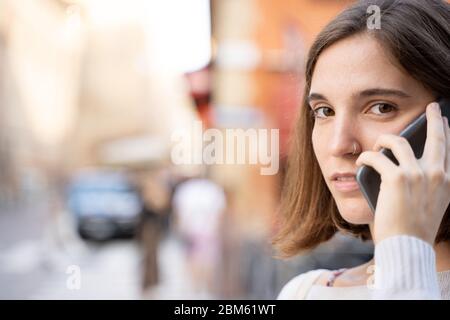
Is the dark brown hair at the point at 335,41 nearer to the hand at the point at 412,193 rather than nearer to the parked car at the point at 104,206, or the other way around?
the hand at the point at 412,193

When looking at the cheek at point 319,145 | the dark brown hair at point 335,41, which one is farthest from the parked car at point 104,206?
the cheek at point 319,145

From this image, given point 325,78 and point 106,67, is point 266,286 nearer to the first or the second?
point 325,78

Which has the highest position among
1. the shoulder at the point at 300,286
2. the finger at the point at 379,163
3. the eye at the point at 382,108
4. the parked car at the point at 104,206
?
the parked car at the point at 104,206

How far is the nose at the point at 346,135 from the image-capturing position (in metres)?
0.89

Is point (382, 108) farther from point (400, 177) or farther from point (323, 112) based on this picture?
point (400, 177)

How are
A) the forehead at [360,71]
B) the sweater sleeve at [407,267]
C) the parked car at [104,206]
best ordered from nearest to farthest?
1. the sweater sleeve at [407,267]
2. the forehead at [360,71]
3. the parked car at [104,206]

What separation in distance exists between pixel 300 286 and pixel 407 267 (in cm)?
45

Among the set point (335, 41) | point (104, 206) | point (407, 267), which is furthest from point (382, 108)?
point (104, 206)

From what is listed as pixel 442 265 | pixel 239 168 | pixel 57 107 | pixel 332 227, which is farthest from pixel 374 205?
pixel 57 107

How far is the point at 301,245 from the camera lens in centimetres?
116

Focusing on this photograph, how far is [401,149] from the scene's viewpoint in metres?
0.74

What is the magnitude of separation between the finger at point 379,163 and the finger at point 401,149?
0.04 ft

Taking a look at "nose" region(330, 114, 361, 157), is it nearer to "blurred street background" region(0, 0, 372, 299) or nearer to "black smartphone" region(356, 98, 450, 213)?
"black smartphone" region(356, 98, 450, 213)

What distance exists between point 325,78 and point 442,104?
0.52 ft
